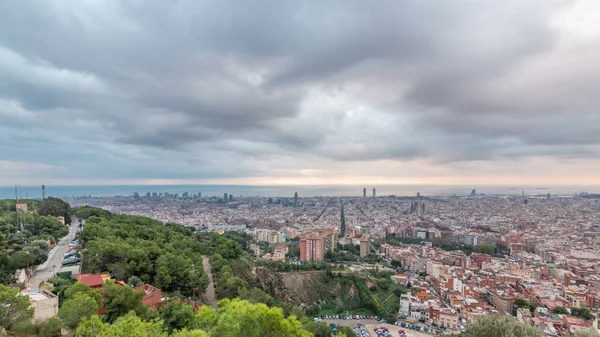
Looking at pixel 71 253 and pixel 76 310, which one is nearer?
pixel 76 310

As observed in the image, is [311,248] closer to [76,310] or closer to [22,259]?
[22,259]

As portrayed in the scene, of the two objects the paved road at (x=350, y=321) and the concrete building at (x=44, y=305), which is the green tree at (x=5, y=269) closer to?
the concrete building at (x=44, y=305)

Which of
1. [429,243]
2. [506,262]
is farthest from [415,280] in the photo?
[429,243]

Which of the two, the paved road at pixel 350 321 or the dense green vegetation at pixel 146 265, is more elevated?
the dense green vegetation at pixel 146 265

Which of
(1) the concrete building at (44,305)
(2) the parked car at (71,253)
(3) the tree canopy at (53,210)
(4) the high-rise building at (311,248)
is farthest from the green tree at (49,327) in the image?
(4) the high-rise building at (311,248)

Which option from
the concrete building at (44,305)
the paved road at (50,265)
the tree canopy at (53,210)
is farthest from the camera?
the tree canopy at (53,210)

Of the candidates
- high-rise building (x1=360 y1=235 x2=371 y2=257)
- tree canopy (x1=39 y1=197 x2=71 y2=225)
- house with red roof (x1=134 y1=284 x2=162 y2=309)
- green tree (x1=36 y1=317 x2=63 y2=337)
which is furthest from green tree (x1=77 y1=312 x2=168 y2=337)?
high-rise building (x1=360 y1=235 x2=371 y2=257)

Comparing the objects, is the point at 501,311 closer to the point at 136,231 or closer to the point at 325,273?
the point at 325,273

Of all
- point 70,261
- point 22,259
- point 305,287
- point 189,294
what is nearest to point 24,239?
point 70,261
